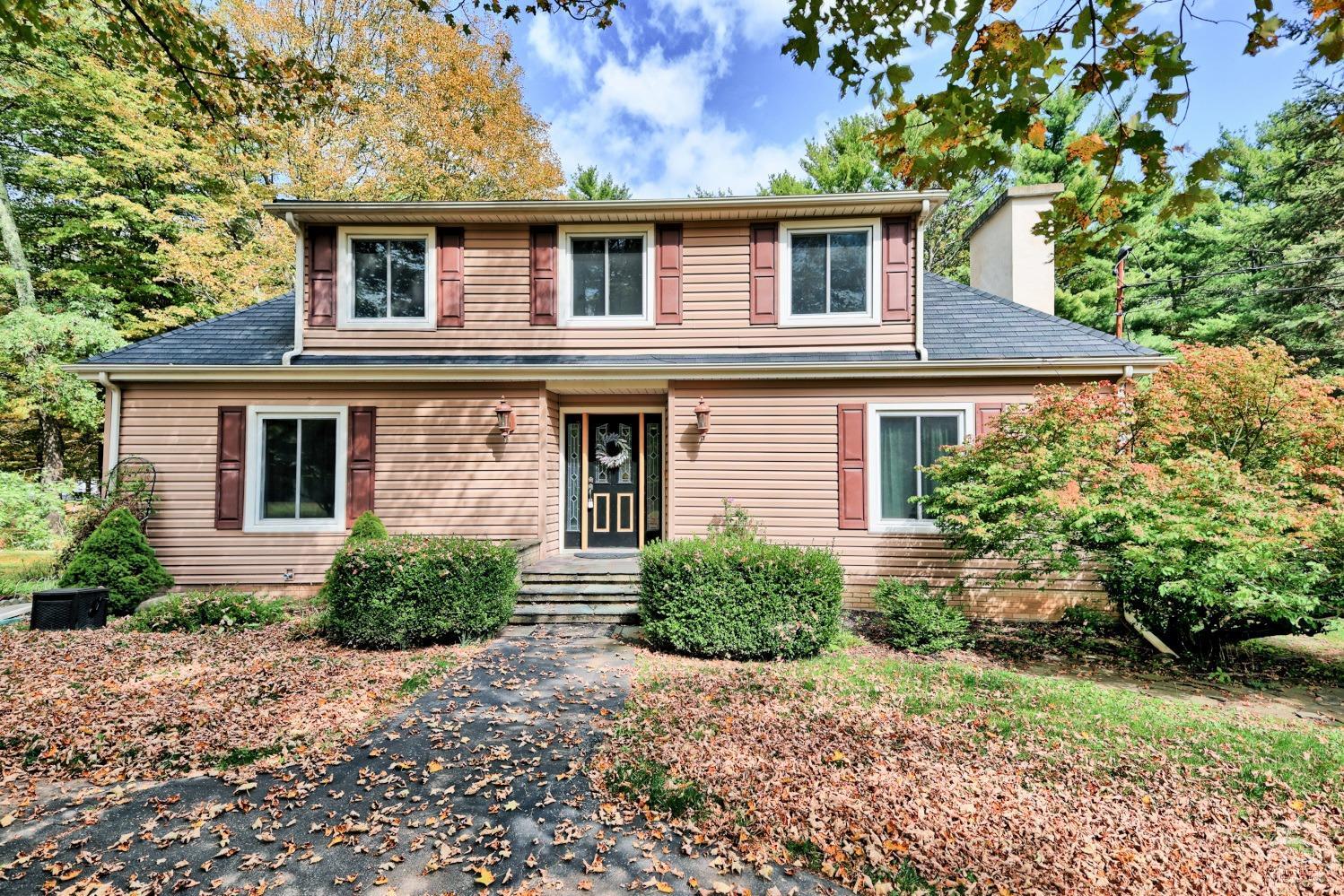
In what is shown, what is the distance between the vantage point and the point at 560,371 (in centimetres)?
758

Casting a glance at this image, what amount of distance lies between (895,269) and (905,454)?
260cm

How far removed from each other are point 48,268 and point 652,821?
20.7 m

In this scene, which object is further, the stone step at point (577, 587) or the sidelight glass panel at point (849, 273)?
the sidelight glass panel at point (849, 273)

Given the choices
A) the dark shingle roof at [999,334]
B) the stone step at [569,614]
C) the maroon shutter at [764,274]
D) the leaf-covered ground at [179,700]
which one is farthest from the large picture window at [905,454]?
the leaf-covered ground at [179,700]

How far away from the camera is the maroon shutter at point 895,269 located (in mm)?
7754

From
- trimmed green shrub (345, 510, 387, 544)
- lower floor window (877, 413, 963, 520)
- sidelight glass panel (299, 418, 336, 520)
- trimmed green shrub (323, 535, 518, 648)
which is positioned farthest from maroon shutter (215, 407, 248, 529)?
lower floor window (877, 413, 963, 520)

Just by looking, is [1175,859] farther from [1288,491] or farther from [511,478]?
[511,478]

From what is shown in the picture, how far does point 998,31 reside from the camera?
2.64 m

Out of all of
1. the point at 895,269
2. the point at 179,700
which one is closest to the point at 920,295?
the point at 895,269

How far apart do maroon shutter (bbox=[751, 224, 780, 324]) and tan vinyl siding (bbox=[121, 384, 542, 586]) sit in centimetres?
336

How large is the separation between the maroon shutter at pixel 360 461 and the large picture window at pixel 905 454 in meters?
6.92

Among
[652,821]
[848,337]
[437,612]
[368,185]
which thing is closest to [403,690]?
[437,612]

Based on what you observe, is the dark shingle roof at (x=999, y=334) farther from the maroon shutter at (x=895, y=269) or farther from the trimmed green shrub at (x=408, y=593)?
the trimmed green shrub at (x=408, y=593)

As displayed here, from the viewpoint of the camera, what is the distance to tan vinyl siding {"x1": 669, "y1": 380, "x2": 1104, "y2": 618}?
7.41 m
